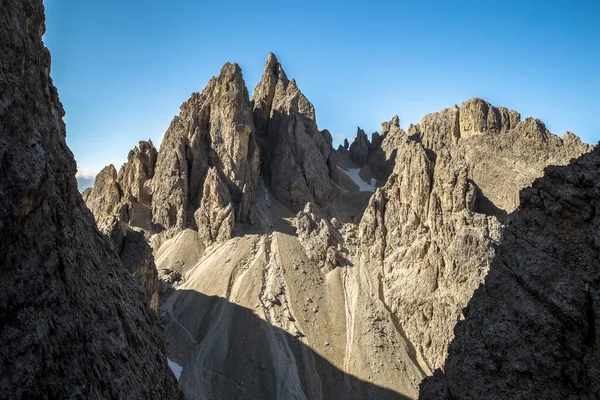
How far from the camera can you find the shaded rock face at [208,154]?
243 ft

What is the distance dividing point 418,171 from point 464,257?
56.4ft

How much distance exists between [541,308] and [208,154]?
6965cm

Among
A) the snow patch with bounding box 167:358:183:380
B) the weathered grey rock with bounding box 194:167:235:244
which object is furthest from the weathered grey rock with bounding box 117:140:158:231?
the snow patch with bounding box 167:358:183:380

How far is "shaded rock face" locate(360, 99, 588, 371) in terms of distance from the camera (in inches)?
2283

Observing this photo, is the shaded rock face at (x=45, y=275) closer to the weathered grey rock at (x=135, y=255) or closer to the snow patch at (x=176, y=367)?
the weathered grey rock at (x=135, y=255)

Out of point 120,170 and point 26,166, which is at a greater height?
point 120,170

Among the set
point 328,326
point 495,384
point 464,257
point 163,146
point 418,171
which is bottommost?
point 495,384

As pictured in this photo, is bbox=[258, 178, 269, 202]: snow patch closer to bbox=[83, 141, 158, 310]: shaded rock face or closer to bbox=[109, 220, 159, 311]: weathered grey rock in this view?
bbox=[83, 141, 158, 310]: shaded rock face

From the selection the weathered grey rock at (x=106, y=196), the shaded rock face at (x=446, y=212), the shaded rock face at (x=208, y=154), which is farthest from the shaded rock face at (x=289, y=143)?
the weathered grey rock at (x=106, y=196)

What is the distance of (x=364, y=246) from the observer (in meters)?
70.4

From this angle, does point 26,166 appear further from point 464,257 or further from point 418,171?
point 418,171

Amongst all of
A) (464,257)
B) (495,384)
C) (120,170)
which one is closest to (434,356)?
(464,257)

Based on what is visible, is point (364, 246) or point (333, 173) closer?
point (364, 246)

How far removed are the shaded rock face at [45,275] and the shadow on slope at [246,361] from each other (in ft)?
98.2
